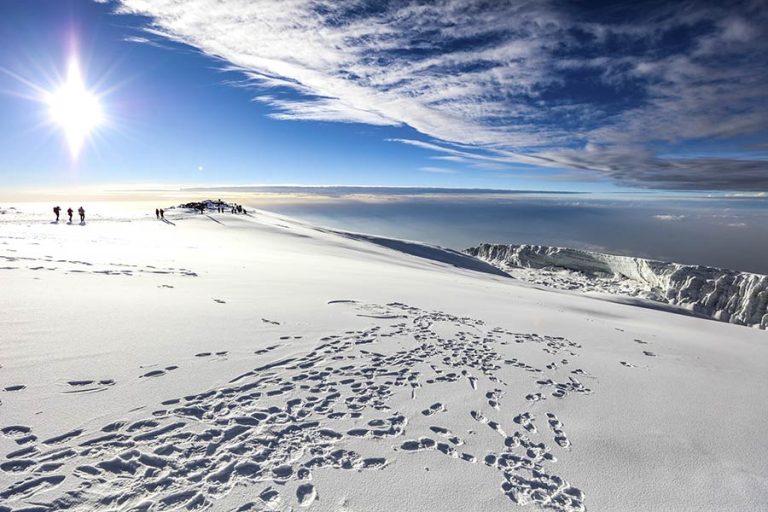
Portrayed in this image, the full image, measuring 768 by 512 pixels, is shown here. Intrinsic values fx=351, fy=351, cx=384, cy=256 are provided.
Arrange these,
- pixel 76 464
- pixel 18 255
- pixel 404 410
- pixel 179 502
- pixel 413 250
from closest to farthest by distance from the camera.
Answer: pixel 179 502, pixel 76 464, pixel 404 410, pixel 18 255, pixel 413 250

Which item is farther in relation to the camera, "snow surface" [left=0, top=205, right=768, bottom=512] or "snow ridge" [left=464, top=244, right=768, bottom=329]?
"snow ridge" [left=464, top=244, right=768, bottom=329]

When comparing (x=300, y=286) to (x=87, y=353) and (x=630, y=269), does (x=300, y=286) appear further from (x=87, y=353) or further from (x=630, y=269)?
(x=630, y=269)

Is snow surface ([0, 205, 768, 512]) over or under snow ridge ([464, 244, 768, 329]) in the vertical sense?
over

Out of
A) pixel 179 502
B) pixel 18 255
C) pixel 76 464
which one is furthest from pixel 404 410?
pixel 18 255

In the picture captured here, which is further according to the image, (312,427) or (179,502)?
(312,427)

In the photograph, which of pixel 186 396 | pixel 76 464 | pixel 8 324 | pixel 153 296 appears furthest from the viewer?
pixel 153 296

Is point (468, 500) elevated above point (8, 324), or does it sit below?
below
